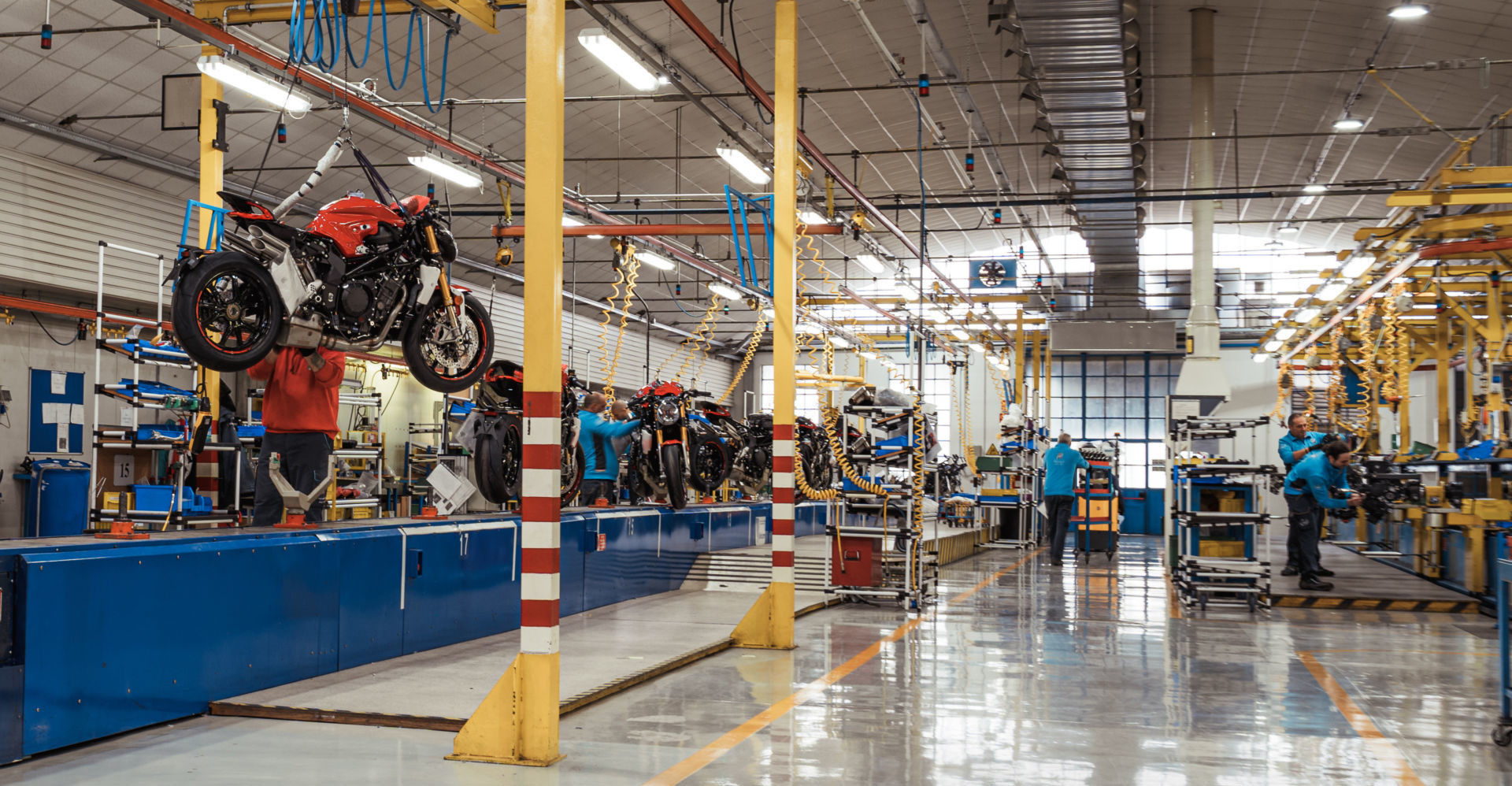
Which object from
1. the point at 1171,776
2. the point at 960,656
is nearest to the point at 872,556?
the point at 960,656

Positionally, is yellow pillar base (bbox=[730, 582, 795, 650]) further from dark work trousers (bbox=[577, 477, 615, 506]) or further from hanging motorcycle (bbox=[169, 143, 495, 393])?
dark work trousers (bbox=[577, 477, 615, 506])

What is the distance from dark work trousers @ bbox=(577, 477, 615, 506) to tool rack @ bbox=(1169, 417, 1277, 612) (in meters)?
5.63

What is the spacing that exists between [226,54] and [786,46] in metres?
4.89

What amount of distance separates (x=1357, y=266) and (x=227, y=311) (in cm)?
1485

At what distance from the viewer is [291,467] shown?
7309 millimetres

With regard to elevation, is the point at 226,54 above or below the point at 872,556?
above

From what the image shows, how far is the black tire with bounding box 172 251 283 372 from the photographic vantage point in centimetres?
619

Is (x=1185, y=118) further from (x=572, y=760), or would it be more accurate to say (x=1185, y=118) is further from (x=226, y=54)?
(x=572, y=760)

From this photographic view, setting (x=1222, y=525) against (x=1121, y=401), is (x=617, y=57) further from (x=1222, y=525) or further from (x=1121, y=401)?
(x=1121, y=401)

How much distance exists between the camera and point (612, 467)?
38.7 ft

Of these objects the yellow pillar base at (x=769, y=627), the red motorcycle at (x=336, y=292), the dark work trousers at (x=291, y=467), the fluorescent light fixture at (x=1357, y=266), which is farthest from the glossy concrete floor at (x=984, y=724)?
the fluorescent light fixture at (x=1357, y=266)

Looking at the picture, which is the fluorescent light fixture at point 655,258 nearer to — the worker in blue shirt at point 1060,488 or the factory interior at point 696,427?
the factory interior at point 696,427

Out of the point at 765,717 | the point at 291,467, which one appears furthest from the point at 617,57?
the point at 765,717


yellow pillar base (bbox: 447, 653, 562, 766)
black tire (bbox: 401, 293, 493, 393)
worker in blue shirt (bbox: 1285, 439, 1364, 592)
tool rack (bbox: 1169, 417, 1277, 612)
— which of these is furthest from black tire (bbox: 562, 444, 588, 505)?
worker in blue shirt (bbox: 1285, 439, 1364, 592)
